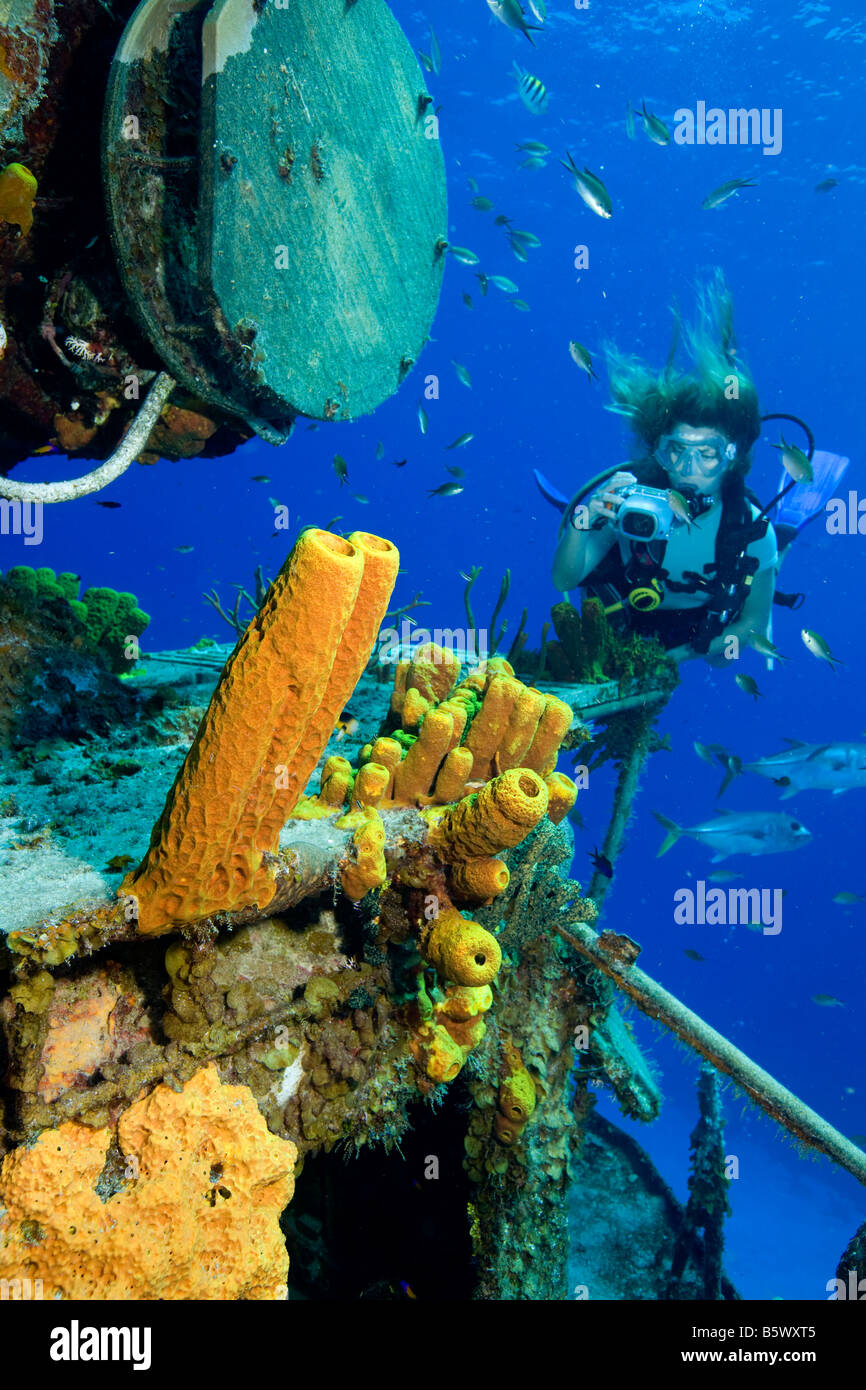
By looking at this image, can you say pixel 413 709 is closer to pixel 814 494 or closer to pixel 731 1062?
pixel 731 1062

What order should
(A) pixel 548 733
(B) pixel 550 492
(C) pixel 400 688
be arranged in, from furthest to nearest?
1. (B) pixel 550 492
2. (C) pixel 400 688
3. (A) pixel 548 733

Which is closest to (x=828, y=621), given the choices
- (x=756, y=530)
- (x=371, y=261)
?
(x=756, y=530)

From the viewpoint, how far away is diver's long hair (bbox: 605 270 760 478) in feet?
25.0

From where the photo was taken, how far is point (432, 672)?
12.0 feet

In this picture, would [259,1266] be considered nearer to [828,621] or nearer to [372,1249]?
[372,1249]

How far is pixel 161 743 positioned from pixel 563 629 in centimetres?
436

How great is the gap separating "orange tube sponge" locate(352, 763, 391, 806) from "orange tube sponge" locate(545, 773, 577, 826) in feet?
3.11

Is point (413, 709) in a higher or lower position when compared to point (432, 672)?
lower

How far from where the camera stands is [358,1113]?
2605 millimetres

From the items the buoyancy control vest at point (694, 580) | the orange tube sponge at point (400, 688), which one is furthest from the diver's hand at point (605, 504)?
the orange tube sponge at point (400, 688)

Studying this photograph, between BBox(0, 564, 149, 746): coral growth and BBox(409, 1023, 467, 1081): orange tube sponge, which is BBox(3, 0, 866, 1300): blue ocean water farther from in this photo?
BBox(0, 564, 149, 746): coral growth

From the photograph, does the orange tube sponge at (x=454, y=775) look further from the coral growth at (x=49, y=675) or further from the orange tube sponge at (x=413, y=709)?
the coral growth at (x=49, y=675)

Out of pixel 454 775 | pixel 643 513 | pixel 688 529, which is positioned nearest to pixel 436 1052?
pixel 454 775

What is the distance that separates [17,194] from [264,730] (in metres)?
2.34
